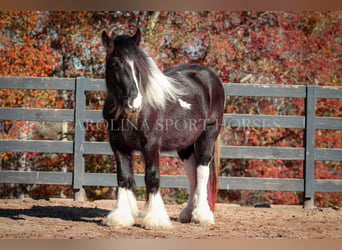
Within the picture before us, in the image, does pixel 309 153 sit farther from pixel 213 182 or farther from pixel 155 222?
pixel 155 222

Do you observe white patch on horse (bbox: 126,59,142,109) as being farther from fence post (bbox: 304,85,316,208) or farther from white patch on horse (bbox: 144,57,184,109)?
fence post (bbox: 304,85,316,208)

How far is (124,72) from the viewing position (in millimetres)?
3764

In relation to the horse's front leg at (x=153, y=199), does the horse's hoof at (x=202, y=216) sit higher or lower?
lower

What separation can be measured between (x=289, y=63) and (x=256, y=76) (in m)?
0.78

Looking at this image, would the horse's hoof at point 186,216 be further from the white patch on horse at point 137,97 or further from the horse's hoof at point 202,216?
the white patch on horse at point 137,97

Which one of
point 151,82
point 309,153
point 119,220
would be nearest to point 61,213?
point 119,220

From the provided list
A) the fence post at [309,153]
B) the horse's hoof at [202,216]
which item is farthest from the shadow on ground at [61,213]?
the fence post at [309,153]

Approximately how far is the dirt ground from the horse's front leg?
0.09 meters

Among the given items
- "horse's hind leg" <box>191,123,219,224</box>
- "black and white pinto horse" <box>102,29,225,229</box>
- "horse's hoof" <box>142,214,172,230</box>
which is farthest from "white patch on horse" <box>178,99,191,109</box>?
"horse's hoof" <box>142,214,172,230</box>

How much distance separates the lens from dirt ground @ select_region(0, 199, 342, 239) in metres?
3.76

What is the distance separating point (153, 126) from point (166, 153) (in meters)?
2.16

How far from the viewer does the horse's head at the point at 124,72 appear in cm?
369

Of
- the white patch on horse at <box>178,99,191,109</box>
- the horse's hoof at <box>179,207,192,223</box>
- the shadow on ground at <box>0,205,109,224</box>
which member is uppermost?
the white patch on horse at <box>178,99,191,109</box>

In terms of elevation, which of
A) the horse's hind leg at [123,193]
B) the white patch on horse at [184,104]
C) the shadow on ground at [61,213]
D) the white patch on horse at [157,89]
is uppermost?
the white patch on horse at [157,89]
